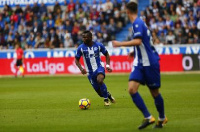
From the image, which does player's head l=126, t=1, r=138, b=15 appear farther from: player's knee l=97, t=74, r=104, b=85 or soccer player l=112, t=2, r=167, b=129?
player's knee l=97, t=74, r=104, b=85

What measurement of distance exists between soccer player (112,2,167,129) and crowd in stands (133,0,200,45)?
23542 mm

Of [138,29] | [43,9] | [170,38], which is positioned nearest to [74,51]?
[170,38]

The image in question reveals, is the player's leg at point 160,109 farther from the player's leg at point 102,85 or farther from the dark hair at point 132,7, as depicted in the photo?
the player's leg at point 102,85

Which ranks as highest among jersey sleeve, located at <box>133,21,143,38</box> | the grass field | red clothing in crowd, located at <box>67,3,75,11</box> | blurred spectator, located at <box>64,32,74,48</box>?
red clothing in crowd, located at <box>67,3,75,11</box>

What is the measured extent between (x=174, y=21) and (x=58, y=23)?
9.96m

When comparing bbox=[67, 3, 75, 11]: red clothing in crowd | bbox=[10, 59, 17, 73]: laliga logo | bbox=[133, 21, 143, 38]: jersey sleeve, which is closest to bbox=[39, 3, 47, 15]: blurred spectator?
bbox=[67, 3, 75, 11]: red clothing in crowd

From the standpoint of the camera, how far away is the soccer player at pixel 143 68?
1002 cm

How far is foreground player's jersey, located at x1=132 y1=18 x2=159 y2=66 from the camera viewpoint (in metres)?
10.1

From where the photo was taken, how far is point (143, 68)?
10.1 meters

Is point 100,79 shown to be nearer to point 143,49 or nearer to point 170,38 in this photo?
point 143,49

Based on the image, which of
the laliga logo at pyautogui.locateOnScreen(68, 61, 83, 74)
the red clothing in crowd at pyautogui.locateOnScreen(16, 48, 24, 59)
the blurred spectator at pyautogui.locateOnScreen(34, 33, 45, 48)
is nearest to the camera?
the laliga logo at pyautogui.locateOnScreen(68, 61, 83, 74)

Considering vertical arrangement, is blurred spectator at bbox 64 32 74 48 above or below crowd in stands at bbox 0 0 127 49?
below

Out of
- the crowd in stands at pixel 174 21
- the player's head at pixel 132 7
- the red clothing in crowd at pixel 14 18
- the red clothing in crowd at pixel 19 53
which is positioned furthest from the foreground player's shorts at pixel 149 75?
the red clothing in crowd at pixel 14 18

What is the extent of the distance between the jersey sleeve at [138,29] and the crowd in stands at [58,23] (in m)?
26.2
